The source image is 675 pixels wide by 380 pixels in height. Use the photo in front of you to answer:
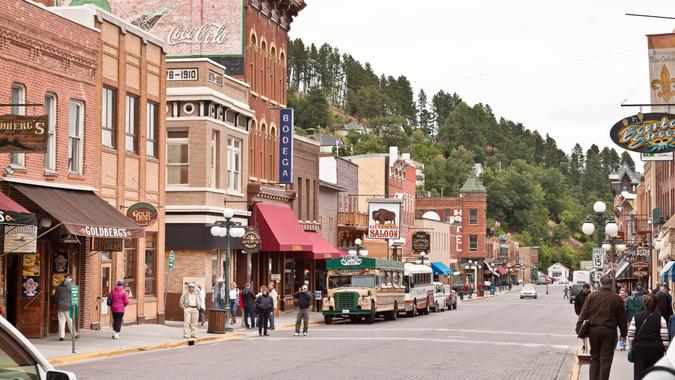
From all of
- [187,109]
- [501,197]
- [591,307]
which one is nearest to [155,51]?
[187,109]

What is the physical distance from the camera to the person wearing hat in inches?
1564

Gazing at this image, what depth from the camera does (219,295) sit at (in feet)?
132

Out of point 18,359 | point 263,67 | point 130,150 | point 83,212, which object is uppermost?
point 263,67

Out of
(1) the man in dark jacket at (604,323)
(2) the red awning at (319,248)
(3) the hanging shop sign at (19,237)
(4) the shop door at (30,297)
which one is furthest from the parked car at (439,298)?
(1) the man in dark jacket at (604,323)

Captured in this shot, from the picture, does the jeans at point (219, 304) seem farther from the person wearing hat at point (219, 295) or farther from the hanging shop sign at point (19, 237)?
the hanging shop sign at point (19, 237)

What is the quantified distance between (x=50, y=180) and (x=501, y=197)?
169 meters

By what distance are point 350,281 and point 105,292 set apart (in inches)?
534

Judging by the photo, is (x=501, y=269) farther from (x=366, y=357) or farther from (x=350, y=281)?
(x=366, y=357)

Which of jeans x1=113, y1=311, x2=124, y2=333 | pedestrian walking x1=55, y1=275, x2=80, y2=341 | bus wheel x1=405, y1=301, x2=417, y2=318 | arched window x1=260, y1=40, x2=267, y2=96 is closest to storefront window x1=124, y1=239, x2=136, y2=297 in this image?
jeans x1=113, y1=311, x2=124, y2=333

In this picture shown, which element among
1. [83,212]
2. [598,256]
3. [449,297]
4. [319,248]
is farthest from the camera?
[598,256]

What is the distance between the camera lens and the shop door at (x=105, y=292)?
3353cm

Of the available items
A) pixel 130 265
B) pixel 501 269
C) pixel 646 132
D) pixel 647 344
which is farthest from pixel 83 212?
pixel 501 269

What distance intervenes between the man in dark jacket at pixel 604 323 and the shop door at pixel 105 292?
19514mm

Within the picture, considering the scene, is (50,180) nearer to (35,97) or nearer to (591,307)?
(35,97)
